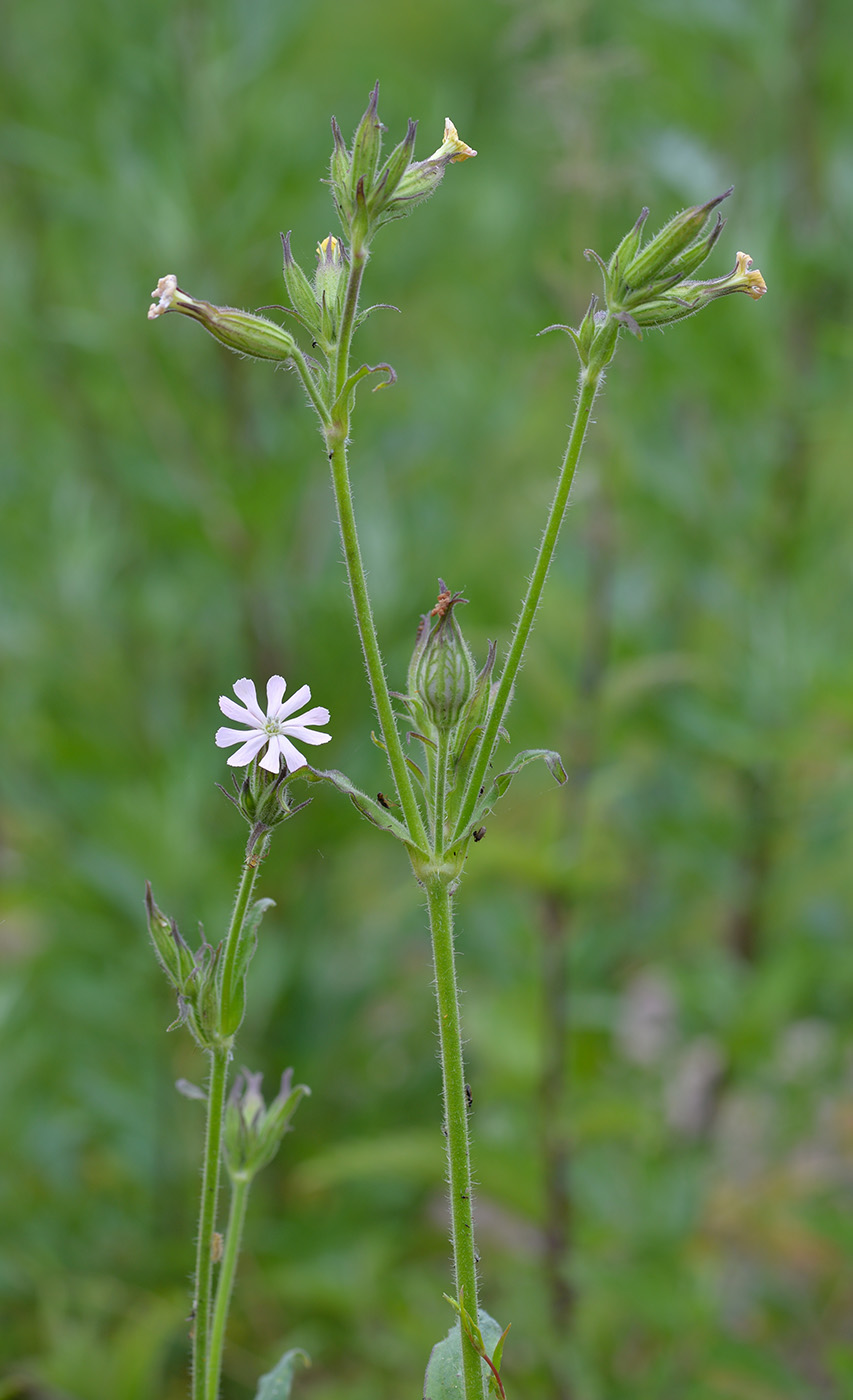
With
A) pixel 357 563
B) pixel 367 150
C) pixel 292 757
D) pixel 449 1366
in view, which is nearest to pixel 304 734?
pixel 292 757

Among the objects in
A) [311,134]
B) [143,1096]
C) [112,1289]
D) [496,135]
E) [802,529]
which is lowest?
[112,1289]

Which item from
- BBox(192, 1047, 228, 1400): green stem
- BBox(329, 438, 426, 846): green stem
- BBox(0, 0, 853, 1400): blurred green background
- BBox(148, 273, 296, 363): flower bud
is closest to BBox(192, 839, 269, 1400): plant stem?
BBox(192, 1047, 228, 1400): green stem

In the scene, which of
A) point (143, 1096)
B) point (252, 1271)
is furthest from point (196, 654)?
point (252, 1271)

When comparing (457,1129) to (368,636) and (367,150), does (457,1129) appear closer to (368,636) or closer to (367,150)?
(368,636)

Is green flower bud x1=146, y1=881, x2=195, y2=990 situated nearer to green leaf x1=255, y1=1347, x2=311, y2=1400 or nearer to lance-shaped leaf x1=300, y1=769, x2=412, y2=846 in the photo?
lance-shaped leaf x1=300, y1=769, x2=412, y2=846

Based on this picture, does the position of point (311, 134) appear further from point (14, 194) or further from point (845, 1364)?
point (845, 1364)

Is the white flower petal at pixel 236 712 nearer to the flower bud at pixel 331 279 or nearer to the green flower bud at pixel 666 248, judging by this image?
the flower bud at pixel 331 279
